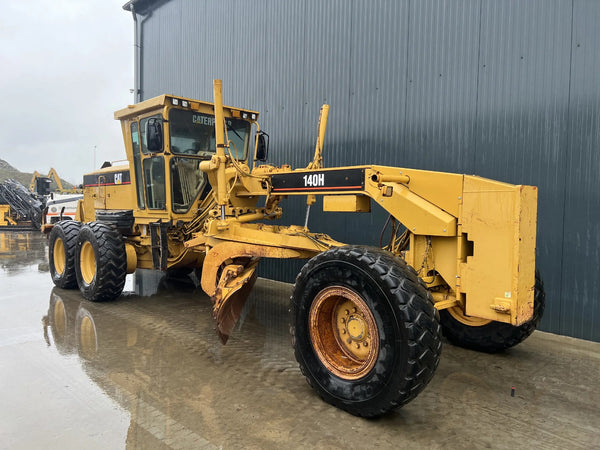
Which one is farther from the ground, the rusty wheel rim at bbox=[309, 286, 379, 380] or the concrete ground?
the rusty wheel rim at bbox=[309, 286, 379, 380]

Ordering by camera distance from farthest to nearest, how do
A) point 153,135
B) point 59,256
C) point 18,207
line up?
point 18,207, point 59,256, point 153,135

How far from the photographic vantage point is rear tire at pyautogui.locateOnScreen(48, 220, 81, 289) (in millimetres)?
7457

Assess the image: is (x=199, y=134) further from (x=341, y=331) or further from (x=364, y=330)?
(x=364, y=330)

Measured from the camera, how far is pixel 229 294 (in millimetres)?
4758

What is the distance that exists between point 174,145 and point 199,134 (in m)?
0.45

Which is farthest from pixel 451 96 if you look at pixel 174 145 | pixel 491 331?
pixel 174 145

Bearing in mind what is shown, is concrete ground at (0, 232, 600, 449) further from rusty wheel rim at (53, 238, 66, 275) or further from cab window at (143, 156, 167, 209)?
rusty wheel rim at (53, 238, 66, 275)

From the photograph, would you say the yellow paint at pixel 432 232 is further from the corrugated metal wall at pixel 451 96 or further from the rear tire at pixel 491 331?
the corrugated metal wall at pixel 451 96

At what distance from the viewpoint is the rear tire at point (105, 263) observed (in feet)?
21.7

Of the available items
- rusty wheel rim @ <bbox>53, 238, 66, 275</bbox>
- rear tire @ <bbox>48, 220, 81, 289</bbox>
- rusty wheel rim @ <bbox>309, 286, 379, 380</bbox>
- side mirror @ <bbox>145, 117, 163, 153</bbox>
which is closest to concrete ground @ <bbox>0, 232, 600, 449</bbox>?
rusty wheel rim @ <bbox>309, 286, 379, 380</bbox>

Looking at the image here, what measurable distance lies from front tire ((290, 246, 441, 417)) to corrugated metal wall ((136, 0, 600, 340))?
3416mm

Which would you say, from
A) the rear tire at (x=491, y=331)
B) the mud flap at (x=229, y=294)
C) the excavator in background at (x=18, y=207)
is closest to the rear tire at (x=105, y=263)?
the mud flap at (x=229, y=294)

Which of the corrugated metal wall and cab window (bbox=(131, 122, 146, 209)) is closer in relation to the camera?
the corrugated metal wall

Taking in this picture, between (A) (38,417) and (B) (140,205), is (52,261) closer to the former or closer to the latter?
(B) (140,205)
